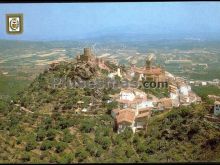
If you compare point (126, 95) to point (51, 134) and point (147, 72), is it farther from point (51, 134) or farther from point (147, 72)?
point (51, 134)

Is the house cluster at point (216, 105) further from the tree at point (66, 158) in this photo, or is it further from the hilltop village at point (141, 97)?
the tree at point (66, 158)

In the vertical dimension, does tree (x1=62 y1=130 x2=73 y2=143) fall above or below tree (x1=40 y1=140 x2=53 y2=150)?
above

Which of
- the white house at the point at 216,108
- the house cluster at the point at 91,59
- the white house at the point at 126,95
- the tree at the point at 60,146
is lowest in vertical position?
the tree at the point at 60,146

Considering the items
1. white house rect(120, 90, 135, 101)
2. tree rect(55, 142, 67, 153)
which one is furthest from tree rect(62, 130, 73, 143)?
white house rect(120, 90, 135, 101)

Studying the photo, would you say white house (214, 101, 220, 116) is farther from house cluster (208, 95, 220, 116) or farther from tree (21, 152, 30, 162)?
tree (21, 152, 30, 162)

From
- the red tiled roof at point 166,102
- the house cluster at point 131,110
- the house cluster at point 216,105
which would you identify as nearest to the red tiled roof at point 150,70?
the house cluster at point 131,110

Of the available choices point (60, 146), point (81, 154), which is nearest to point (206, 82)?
point (81, 154)

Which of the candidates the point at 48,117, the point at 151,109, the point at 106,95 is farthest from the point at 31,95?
the point at 151,109
